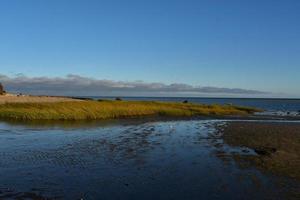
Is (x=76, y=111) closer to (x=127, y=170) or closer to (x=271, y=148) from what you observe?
(x=271, y=148)

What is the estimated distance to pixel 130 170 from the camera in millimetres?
22016

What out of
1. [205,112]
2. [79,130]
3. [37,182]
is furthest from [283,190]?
[205,112]

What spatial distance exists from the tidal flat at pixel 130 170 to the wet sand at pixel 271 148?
0.68 metres

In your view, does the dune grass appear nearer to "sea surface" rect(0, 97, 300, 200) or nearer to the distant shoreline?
the distant shoreline

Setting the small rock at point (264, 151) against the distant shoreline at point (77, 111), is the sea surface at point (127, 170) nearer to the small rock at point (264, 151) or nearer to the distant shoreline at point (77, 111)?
the small rock at point (264, 151)

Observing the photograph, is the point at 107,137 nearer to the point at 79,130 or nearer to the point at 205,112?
the point at 79,130

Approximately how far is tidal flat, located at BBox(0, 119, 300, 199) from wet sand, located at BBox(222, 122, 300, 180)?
0.68 meters

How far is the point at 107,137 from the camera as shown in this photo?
3625cm

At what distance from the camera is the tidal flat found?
17.6 m

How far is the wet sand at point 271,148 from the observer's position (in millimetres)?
23484

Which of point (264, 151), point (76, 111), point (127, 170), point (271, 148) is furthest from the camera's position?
point (76, 111)

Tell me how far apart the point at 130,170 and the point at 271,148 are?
1217cm

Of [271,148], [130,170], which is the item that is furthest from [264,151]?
[130,170]

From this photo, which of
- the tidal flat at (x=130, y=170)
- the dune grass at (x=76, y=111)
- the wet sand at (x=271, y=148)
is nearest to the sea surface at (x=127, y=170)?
the tidal flat at (x=130, y=170)
